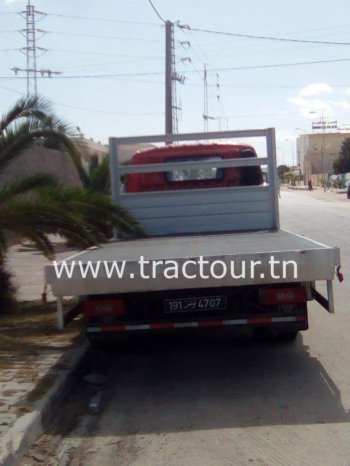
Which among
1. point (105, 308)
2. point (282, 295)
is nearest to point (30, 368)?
point (105, 308)

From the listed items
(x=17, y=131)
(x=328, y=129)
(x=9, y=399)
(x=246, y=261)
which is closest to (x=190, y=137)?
(x=17, y=131)

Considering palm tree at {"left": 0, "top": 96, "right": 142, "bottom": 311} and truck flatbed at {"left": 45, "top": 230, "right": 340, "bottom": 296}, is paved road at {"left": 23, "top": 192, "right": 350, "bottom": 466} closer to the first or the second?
truck flatbed at {"left": 45, "top": 230, "right": 340, "bottom": 296}

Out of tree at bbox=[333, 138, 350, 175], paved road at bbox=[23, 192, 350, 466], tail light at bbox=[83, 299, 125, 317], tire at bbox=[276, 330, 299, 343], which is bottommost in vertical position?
paved road at bbox=[23, 192, 350, 466]

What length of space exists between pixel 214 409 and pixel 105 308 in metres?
1.42

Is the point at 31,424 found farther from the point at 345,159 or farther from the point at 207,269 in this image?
the point at 345,159

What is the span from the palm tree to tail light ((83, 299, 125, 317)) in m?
2.52

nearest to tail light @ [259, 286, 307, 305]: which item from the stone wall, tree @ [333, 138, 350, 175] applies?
the stone wall

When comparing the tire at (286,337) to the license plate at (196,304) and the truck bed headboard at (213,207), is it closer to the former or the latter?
the license plate at (196,304)

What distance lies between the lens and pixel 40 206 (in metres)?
9.45

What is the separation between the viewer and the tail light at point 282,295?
688cm

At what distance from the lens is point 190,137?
415 inches

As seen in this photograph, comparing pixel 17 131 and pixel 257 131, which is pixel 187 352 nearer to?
pixel 257 131

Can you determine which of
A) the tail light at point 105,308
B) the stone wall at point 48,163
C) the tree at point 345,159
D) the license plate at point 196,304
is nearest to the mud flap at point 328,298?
the license plate at point 196,304

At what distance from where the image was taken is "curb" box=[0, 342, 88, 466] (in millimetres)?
4988
